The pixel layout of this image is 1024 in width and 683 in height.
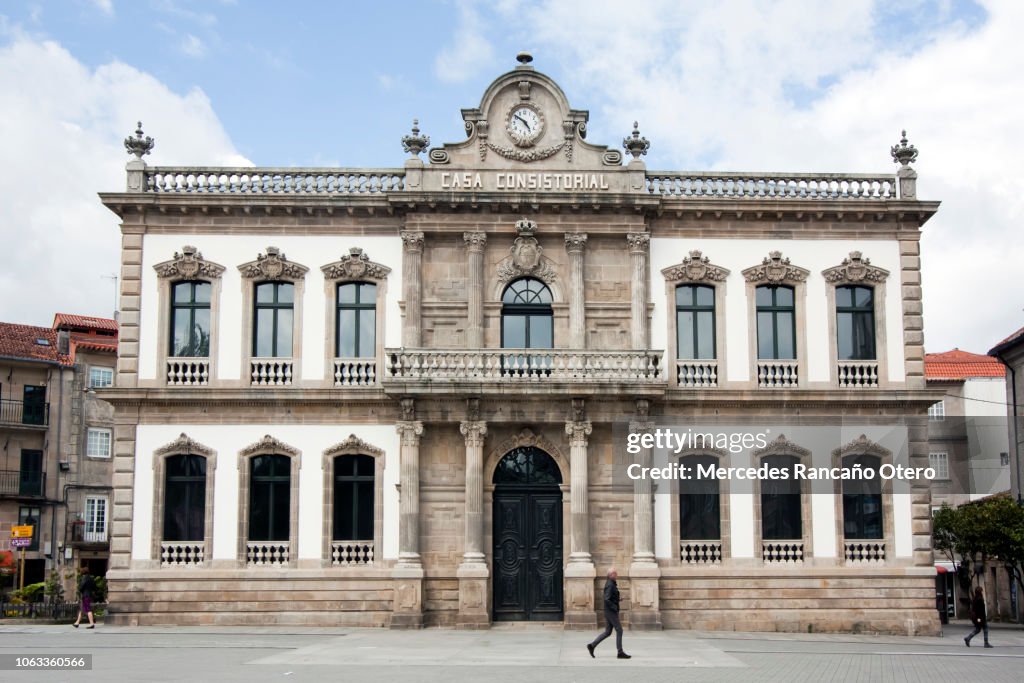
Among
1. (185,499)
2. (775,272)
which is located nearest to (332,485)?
(185,499)

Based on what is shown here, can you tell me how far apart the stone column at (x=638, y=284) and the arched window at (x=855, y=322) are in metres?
5.33

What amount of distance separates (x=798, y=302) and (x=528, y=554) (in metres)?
9.77

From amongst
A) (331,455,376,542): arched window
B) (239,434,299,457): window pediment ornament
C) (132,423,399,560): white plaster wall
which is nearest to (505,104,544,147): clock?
(132,423,399,560): white plaster wall

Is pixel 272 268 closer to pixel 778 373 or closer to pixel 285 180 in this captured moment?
pixel 285 180

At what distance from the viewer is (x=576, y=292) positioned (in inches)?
1193

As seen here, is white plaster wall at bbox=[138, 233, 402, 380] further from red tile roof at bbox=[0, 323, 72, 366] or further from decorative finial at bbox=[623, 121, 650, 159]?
red tile roof at bbox=[0, 323, 72, 366]

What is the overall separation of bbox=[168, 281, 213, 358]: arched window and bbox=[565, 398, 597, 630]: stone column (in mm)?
9826

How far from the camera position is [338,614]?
1152 inches

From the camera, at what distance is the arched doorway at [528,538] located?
29438 millimetres

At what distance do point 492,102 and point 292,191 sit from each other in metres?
5.82

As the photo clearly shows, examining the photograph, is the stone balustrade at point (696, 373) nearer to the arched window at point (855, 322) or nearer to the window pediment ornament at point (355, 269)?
the arched window at point (855, 322)

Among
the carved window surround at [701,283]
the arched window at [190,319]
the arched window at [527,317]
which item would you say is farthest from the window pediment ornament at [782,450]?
the arched window at [190,319]

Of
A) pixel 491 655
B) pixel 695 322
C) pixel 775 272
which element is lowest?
pixel 491 655

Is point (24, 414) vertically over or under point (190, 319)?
under
